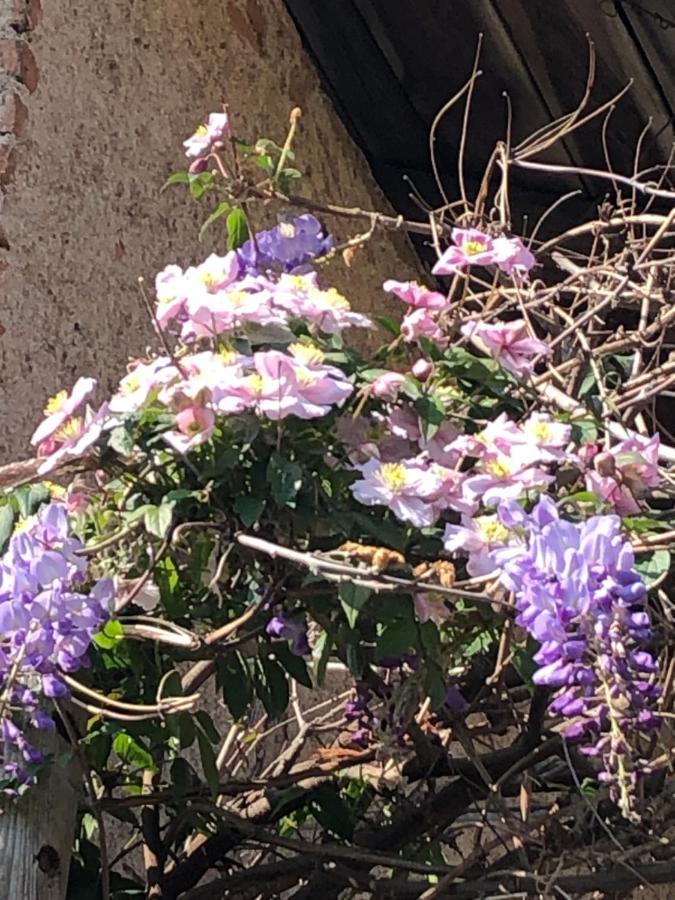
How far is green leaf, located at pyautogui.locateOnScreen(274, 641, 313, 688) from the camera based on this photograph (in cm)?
98

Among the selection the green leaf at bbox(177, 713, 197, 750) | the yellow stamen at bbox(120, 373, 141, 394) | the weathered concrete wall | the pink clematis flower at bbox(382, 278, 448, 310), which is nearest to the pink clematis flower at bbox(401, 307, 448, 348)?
the pink clematis flower at bbox(382, 278, 448, 310)

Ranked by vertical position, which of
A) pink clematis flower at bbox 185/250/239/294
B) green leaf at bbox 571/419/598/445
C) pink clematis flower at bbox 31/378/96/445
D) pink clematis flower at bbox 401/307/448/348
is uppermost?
pink clematis flower at bbox 185/250/239/294

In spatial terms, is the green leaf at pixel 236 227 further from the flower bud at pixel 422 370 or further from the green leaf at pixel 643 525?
the green leaf at pixel 643 525

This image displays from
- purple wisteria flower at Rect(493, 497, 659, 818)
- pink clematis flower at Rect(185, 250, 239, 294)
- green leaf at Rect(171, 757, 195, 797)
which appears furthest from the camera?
green leaf at Rect(171, 757, 195, 797)

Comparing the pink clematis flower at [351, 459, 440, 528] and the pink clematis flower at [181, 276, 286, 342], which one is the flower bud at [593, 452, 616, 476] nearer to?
the pink clematis flower at [351, 459, 440, 528]

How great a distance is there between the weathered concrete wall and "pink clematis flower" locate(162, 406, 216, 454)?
2.25 ft

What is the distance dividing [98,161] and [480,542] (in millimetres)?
1042

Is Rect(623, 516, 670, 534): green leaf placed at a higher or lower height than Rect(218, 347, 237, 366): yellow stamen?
lower

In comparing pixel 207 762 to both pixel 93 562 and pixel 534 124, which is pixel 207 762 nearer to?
pixel 93 562

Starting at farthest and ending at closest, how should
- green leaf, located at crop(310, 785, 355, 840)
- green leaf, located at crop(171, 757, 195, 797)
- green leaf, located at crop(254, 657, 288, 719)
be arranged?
green leaf, located at crop(310, 785, 355, 840)
green leaf, located at crop(171, 757, 195, 797)
green leaf, located at crop(254, 657, 288, 719)

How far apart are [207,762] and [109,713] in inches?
6.9

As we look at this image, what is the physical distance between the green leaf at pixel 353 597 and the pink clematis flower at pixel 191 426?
13 cm

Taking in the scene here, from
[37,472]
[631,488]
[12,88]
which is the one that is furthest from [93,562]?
[12,88]

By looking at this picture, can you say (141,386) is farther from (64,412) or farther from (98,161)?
(98,161)
